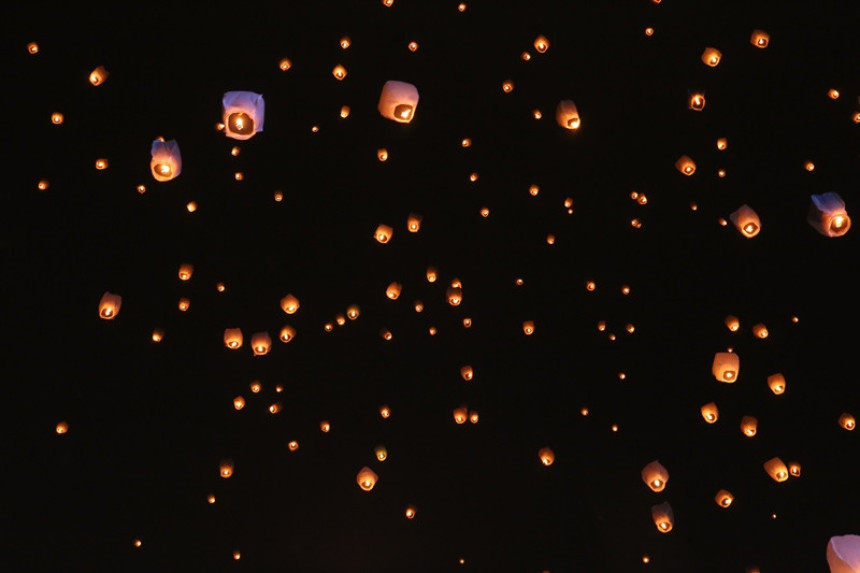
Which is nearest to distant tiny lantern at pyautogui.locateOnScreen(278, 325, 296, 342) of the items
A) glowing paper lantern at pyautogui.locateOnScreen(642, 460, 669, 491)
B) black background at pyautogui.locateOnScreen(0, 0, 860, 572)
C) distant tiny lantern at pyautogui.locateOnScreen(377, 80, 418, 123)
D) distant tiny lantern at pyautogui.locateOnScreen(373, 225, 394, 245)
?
black background at pyautogui.locateOnScreen(0, 0, 860, 572)

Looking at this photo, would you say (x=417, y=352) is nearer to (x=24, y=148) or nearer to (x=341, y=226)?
(x=341, y=226)

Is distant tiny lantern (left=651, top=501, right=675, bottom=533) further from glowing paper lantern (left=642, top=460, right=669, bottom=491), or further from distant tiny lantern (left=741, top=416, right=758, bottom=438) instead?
distant tiny lantern (left=741, top=416, right=758, bottom=438)

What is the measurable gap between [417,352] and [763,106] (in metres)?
2.01

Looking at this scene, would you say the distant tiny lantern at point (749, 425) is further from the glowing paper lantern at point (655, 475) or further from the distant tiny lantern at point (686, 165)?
the distant tiny lantern at point (686, 165)

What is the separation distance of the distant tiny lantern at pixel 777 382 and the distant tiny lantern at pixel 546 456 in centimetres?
108

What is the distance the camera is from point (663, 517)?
3.69 metres

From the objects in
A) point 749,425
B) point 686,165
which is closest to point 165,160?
point 686,165

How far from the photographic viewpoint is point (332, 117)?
11.8 ft

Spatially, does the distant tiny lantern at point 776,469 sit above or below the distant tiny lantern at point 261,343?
below

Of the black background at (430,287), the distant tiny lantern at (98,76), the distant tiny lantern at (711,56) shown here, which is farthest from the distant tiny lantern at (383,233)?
the distant tiny lantern at (711,56)

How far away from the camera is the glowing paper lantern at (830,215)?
10.6 feet

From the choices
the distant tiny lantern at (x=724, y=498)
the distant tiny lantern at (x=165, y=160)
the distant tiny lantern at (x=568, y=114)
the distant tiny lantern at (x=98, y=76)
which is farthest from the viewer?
the distant tiny lantern at (x=724, y=498)

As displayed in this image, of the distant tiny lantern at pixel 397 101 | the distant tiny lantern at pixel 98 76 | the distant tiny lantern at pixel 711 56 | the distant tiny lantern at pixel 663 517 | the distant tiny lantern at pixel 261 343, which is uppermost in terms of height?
the distant tiny lantern at pixel 711 56

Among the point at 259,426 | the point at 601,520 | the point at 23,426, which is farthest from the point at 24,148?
the point at 601,520
